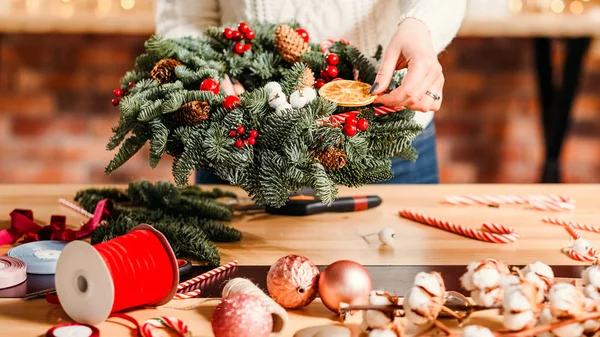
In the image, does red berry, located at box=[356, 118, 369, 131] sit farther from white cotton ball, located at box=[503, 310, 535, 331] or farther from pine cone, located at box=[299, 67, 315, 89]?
white cotton ball, located at box=[503, 310, 535, 331]

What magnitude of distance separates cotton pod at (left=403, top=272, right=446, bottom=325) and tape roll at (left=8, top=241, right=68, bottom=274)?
54 cm

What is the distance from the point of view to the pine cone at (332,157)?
3.65 ft

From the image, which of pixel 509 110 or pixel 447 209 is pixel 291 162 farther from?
pixel 509 110

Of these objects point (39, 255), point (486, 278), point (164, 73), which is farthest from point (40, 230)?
point (486, 278)

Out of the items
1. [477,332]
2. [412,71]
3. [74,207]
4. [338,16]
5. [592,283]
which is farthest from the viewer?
[338,16]

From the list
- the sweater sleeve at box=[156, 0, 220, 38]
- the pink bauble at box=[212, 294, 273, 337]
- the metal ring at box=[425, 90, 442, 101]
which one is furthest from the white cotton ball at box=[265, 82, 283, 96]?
the sweater sleeve at box=[156, 0, 220, 38]

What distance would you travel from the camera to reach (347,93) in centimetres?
117

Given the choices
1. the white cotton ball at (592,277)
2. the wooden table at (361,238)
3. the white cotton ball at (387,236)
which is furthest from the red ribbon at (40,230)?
the white cotton ball at (592,277)

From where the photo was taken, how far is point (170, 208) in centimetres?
144

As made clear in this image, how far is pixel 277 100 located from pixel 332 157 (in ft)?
0.39

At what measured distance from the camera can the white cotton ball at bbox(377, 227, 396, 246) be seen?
1.27 m

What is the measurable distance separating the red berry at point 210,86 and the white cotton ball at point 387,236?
0.38 m

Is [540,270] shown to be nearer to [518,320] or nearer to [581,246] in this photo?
[518,320]

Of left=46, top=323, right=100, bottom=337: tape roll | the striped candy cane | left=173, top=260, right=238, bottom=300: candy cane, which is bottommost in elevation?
the striped candy cane
